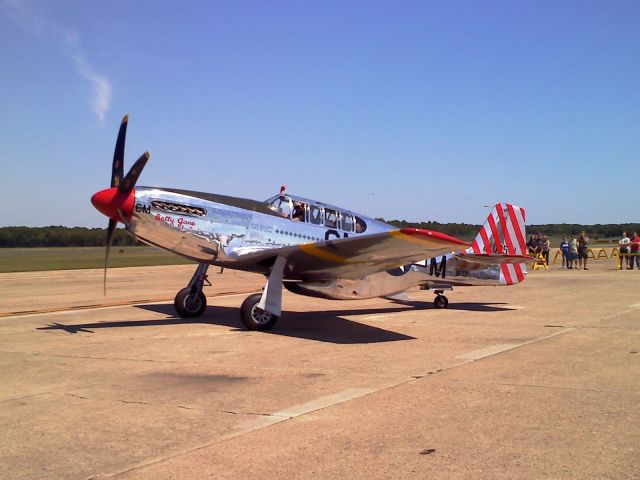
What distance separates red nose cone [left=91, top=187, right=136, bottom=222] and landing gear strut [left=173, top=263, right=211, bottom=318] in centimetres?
231

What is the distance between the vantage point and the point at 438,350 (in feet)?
26.9

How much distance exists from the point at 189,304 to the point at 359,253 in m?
4.40

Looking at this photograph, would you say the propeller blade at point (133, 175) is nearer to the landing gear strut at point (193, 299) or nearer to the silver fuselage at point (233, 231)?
the silver fuselage at point (233, 231)

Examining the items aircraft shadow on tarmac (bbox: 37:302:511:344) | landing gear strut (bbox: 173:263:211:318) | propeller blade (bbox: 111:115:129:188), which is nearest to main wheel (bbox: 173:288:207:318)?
landing gear strut (bbox: 173:263:211:318)

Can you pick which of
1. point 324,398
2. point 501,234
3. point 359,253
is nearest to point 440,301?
point 501,234

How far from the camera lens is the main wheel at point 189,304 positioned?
12250mm

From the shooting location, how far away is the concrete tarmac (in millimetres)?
3896

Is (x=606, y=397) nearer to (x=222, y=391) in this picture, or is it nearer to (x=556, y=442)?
(x=556, y=442)

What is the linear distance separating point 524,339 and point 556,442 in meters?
5.01

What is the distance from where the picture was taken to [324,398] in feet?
18.5

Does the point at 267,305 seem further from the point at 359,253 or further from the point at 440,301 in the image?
the point at 440,301

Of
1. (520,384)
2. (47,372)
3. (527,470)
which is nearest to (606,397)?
(520,384)

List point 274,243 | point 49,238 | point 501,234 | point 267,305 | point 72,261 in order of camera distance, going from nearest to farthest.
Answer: point 267,305
point 274,243
point 501,234
point 72,261
point 49,238

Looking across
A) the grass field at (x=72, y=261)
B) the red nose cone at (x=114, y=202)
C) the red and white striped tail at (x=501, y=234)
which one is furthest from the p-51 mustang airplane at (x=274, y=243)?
the grass field at (x=72, y=261)
